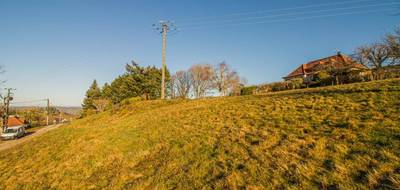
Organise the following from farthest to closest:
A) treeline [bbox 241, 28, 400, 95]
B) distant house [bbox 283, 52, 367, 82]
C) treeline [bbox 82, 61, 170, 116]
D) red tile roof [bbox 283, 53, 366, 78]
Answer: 1. treeline [bbox 82, 61, 170, 116]
2. red tile roof [bbox 283, 53, 366, 78]
3. distant house [bbox 283, 52, 367, 82]
4. treeline [bbox 241, 28, 400, 95]

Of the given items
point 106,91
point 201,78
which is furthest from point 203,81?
point 106,91

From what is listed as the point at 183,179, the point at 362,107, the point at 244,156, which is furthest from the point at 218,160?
the point at 362,107

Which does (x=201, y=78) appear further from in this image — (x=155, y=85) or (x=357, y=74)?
(x=357, y=74)

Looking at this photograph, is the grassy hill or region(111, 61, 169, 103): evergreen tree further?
region(111, 61, 169, 103): evergreen tree

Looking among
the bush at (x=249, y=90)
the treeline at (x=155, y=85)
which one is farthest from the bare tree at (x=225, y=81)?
the bush at (x=249, y=90)

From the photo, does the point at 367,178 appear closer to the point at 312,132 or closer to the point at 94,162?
the point at 312,132

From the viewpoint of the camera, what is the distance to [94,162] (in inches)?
297

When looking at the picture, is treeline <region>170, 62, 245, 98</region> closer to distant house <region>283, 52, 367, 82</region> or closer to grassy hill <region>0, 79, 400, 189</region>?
distant house <region>283, 52, 367, 82</region>

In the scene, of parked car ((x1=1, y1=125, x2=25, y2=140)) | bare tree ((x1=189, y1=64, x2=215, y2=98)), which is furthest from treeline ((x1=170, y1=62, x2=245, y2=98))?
parked car ((x1=1, y1=125, x2=25, y2=140))

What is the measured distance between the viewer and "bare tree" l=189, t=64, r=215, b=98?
65113 mm

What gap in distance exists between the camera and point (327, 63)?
4159 cm

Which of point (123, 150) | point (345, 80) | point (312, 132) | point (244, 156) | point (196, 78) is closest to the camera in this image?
point (244, 156)

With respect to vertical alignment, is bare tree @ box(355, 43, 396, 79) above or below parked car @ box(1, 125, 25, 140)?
above

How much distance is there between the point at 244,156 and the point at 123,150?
16.7 ft
